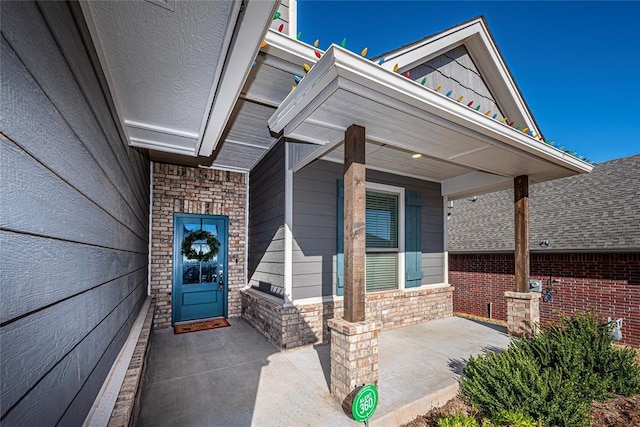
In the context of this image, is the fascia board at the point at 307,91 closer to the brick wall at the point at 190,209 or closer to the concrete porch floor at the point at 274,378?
the concrete porch floor at the point at 274,378

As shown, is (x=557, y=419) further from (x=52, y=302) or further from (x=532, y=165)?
(x=52, y=302)

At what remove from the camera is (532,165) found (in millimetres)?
4102

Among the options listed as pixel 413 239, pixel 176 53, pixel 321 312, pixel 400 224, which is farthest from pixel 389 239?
pixel 176 53

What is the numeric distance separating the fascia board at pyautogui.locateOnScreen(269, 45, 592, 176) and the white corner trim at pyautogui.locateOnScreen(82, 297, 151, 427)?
244 centimetres

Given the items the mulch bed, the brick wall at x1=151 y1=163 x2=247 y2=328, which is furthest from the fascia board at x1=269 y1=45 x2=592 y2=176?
the brick wall at x1=151 y1=163 x2=247 y2=328

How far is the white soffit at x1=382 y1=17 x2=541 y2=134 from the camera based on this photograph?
3590mm

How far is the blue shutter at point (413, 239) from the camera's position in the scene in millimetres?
5375

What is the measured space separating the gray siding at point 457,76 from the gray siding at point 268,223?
234 cm

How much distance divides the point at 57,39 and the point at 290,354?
3.82m

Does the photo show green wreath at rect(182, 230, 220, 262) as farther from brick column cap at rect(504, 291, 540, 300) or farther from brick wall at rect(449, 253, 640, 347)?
brick wall at rect(449, 253, 640, 347)

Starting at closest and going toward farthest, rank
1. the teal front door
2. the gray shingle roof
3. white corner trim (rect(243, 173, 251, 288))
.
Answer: the teal front door → white corner trim (rect(243, 173, 251, 288)) → the gray shingle roof

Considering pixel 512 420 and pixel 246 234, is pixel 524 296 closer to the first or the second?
pixel 512 420

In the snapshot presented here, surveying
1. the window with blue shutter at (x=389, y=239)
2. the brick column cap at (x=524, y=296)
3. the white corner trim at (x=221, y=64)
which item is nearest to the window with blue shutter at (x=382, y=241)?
the window with blue shutter at (x=389, y=239)

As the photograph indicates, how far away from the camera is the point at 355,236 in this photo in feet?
8.82
